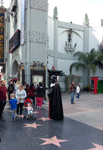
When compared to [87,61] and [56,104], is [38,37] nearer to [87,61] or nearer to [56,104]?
[56,104]

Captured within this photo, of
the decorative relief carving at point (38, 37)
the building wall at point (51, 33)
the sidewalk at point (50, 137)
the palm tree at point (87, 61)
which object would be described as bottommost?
the sidewalk at point (50, 137)

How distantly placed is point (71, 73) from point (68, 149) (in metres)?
26.4

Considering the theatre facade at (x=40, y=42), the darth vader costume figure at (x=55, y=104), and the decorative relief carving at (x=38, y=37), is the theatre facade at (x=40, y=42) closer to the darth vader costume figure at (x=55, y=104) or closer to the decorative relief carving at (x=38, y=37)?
the decorative relief carving at (x=38, y=37)

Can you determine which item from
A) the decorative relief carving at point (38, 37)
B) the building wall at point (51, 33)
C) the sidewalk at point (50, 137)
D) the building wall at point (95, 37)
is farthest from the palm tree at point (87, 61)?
the sidewalk at point (50, 137)

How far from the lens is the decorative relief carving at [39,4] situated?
17.8 m

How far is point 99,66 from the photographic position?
30172 millimetres

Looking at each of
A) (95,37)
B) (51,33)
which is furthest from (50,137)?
(95,37)

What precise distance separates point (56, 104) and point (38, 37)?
37.8 ft

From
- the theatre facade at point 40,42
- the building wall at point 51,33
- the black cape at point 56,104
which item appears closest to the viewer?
the black cape at point 56,104

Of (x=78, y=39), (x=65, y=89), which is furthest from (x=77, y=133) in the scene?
(x=78, y=39)

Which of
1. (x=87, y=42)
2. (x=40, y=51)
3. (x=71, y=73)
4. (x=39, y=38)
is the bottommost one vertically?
(x=71, y=73)

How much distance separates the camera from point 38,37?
17953 millimetres

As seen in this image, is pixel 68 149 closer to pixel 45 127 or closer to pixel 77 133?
pixel 77 133

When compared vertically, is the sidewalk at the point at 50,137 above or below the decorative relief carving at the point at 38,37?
below
